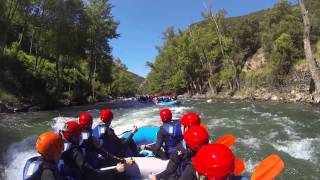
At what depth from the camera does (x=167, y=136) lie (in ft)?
21.6

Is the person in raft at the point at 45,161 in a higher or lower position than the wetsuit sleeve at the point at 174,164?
higher

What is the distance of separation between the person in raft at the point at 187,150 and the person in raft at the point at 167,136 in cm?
156

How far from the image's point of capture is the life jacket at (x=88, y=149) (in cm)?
592

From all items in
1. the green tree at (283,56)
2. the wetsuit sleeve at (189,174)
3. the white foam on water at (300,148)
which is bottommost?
the white foam on water at (300,148)

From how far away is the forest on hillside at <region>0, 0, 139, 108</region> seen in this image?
3011cm

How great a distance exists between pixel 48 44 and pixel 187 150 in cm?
3384

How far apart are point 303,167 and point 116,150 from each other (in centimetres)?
446

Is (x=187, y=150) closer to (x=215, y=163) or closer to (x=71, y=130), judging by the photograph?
(x=71, y=130)

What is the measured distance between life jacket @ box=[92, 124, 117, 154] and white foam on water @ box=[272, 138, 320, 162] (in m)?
5.16

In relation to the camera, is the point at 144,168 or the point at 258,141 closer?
the point at 144,168

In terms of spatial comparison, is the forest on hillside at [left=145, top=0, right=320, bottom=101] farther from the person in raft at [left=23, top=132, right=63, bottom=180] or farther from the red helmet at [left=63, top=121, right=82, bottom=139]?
the person in raft at [left=23, top=132, right=63, bottom=180]

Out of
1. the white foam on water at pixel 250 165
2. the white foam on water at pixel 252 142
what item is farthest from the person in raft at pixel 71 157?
the white foam on water at pixel 252 142

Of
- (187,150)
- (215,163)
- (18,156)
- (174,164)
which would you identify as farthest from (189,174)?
Answer: (18,156)

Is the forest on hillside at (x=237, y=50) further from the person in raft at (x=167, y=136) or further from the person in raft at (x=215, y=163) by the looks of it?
the person in raft at (x=215, y=163)
